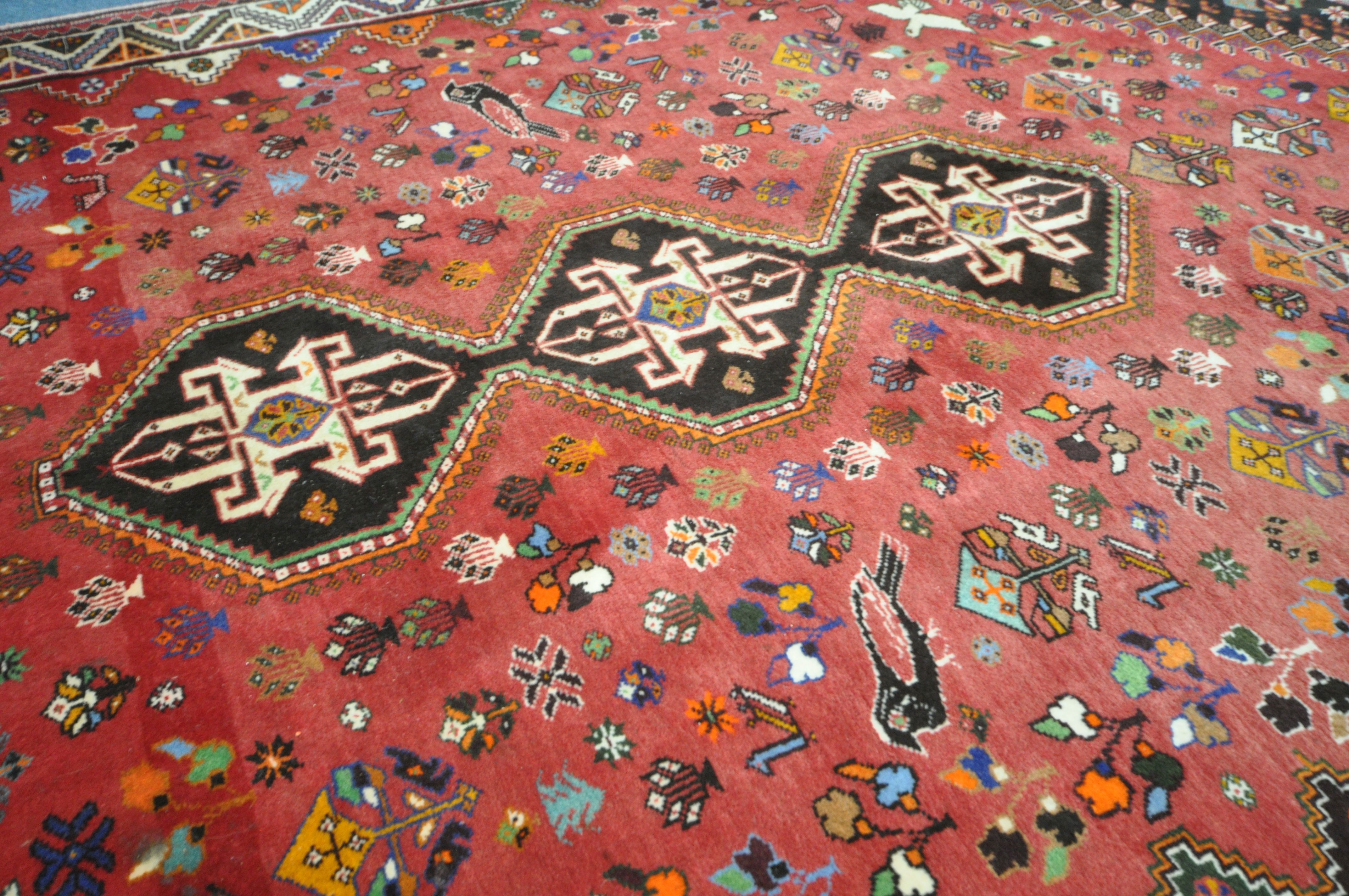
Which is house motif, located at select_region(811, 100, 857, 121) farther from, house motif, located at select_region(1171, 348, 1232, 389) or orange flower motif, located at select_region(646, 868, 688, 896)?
orange flower motif, located at select_region(646, 868, 688, 896)

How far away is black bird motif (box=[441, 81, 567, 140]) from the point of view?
11.9 ft

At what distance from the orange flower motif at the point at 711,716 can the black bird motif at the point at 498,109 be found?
8.83 ft

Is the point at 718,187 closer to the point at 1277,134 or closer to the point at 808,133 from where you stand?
the point at 808,133

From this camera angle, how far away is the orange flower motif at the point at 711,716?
196 cm

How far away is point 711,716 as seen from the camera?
198cm

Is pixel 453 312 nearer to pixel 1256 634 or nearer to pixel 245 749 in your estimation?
pixel 245 749

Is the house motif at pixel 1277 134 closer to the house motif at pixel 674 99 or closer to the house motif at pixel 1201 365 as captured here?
the house motif at pixel 1201 365

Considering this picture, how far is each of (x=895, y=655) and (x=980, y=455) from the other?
0.79 meters

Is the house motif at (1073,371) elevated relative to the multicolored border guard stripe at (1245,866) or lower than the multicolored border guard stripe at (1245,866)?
elevated

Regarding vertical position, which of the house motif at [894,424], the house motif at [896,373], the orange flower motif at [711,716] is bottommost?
the orange flower motif at [711,716]

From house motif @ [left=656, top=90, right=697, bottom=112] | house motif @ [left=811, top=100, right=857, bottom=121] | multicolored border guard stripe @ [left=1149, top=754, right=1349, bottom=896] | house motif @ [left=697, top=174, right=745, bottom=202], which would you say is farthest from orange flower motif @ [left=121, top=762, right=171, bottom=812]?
house motif @ [left=811, top=100, right=857, bottom=121]

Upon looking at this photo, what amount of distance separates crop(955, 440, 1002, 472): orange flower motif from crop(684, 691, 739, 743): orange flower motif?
1130mm

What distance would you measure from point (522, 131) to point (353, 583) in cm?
236

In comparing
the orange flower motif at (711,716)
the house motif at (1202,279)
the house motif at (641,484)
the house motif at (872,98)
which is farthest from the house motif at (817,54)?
the orange flower motif at (711,716)
